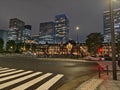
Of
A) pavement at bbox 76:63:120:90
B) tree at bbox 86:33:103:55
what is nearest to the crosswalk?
pavement at bbox 76:63:120:90

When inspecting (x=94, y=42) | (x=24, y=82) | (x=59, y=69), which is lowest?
(x=59, y=69)

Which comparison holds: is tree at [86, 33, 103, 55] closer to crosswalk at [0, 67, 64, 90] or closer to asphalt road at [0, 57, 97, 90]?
asphalt road at [0, 57, 97, 90]

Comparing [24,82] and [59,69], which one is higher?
[24,82]

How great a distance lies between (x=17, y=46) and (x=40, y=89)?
360ft

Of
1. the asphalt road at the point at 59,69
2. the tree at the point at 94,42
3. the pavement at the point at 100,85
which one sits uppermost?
the tree at the point at 94,42

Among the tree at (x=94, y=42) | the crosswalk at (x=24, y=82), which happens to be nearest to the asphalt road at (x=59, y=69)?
the crosswalk at (x=24, y=82)

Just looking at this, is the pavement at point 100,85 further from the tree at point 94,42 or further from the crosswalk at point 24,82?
the tree at point 94,42

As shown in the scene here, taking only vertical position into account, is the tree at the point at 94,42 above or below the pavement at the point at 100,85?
above

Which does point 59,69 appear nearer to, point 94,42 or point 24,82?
point 24,82

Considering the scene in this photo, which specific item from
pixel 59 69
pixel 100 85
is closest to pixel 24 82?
pixel 100 85

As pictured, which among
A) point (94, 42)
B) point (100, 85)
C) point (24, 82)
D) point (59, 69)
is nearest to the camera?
point (100, 85)

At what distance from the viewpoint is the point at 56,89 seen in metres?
7.61

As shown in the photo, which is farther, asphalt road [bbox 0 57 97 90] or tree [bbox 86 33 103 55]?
tree [bbox 86 33 103 55]

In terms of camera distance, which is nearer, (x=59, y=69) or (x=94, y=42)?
(x=59, y=69)
